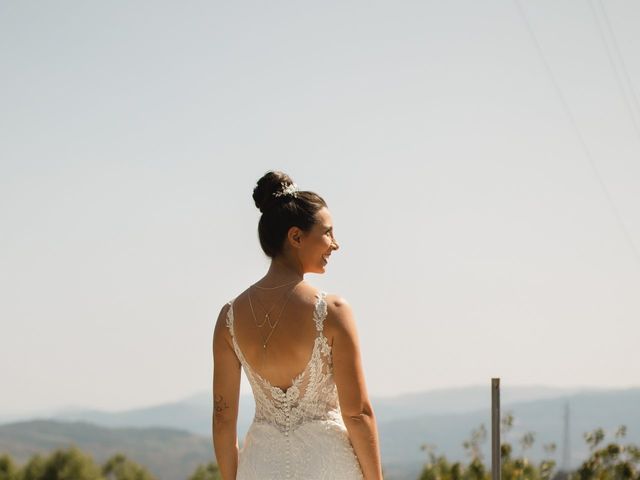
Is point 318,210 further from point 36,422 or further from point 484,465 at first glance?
point 36,422

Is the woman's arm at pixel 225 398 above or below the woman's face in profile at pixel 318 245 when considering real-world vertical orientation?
below

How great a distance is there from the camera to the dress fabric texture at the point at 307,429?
3.23 meters

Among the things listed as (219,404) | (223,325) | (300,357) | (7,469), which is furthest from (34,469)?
(300,357)

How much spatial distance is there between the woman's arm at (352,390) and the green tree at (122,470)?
28.5 ft

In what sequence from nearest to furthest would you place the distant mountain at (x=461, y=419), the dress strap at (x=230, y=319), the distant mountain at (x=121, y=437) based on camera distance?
the dress strap at (x=230, y=319) < the distant mountain at (x=461, y=419) < the distant mountain at (x=121, y=437)

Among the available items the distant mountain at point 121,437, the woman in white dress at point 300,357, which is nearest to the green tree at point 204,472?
the woman in white dress at point 300,357

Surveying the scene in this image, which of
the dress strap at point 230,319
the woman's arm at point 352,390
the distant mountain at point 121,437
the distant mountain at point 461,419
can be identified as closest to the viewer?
the woman's arm at point 352,390

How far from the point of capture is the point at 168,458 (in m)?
22.3

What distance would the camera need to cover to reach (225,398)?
3.46 meters

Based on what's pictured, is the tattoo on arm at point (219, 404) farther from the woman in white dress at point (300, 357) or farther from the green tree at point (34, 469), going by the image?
the green tree at point (34, 469)

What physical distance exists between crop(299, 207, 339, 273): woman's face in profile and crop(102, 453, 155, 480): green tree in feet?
28.6

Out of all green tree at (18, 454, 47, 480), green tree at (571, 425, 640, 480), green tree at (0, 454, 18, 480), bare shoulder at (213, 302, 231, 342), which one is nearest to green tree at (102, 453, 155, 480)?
green tree at (18, 454, 47, 480)

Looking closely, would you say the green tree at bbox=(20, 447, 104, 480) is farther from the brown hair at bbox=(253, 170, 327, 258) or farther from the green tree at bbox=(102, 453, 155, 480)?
the brown hair at bbox=(253, 170, 327, 258)

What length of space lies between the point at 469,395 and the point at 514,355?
48.0 metres
